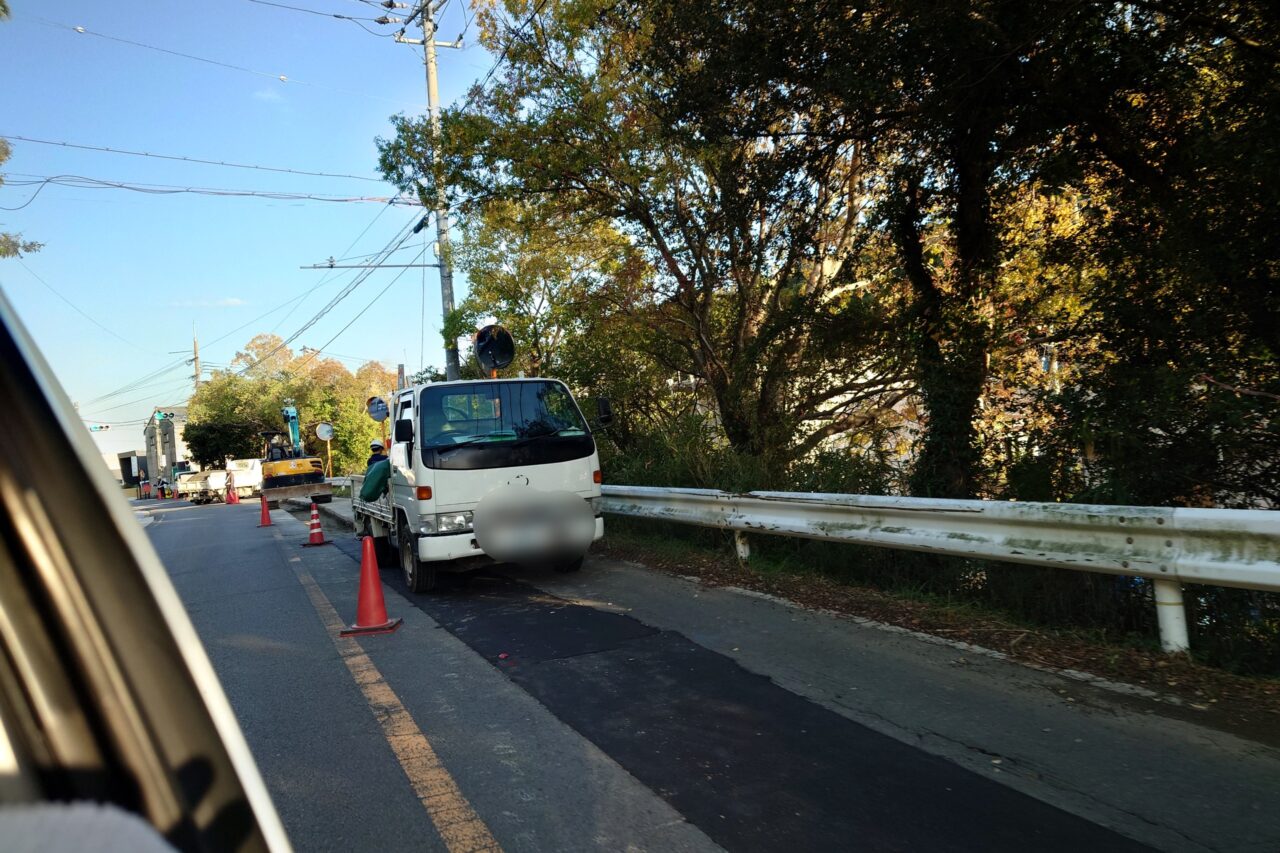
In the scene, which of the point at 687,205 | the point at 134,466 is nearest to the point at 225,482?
Result: the point at 687,205

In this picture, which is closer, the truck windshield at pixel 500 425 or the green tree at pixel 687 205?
the truck windshield at pixel 500 425

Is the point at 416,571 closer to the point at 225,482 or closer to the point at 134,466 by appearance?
the point at 225,482

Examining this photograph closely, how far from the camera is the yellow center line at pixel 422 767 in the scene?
3.45 metres

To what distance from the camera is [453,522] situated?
812 centimetres

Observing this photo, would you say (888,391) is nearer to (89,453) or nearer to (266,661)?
(266,661)

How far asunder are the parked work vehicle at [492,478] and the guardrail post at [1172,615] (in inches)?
206

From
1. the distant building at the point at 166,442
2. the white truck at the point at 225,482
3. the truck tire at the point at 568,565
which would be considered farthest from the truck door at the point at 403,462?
the distant building at the point at 166,442

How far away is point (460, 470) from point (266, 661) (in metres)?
2.48

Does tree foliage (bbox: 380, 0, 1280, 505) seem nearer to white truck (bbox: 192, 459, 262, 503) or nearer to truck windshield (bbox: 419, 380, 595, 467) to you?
truck windshield (bbox: 419, 380, 595, 467)

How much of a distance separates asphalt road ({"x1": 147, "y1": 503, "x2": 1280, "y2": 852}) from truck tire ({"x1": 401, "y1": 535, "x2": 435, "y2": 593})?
156 cm

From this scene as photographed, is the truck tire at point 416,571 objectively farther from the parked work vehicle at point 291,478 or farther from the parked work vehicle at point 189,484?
the parked work vehicle at point 189,484

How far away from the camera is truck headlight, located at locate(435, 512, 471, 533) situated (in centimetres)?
809

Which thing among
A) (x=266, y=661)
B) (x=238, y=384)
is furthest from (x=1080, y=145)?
(x=238, y=384)

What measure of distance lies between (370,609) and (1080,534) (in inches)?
219
